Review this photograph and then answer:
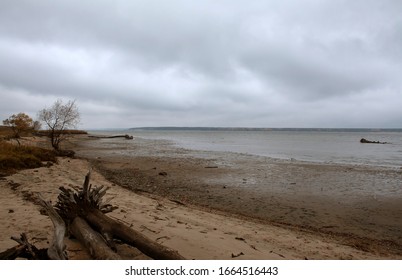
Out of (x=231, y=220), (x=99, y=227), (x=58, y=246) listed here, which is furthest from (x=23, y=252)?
(x=231, y=220)

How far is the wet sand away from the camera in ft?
26.9

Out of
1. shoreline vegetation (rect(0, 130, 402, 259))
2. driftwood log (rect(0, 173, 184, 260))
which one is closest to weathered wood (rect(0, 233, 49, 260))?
driftwood log (rect(0, 173, 184, 260))

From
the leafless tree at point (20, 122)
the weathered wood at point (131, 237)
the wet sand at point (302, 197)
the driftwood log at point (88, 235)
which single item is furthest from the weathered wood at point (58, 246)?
the leafless tree at point (20, 122)

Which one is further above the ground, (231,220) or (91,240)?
(91,240)

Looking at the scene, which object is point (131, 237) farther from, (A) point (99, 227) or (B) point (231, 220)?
(B) point (231, 220)

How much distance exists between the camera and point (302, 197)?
475 inches

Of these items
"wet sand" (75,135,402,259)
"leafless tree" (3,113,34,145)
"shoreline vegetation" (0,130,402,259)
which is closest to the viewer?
"shoreline vegetation" (0,130,402,259)

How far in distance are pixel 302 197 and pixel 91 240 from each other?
9.73 m

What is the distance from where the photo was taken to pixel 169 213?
8.34m

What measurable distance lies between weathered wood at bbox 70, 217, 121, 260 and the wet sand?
532cm

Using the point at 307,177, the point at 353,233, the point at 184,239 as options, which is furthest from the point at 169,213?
the point at 307,177

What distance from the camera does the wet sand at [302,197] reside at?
8.20 m

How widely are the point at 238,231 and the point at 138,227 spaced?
2.52m

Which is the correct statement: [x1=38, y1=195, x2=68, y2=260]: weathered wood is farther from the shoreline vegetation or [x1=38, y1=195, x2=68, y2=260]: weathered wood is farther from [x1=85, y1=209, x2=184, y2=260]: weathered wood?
[x1=85, y1=209, x2=184, y2=260]: weathered wood
